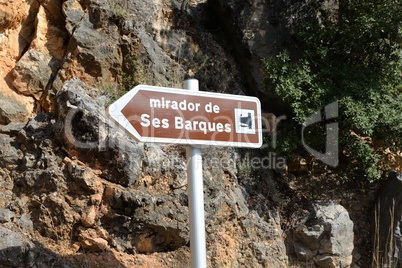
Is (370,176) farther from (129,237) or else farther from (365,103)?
(129,237)

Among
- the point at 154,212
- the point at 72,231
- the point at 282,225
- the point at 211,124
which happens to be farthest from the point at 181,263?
the point at 211,124

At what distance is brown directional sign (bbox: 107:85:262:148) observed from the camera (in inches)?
135

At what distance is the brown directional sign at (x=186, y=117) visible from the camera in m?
3.42

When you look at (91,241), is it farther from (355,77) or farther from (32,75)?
(355,77)

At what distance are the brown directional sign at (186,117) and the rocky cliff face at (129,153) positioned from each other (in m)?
2.46

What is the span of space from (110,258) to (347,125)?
460 centimetres

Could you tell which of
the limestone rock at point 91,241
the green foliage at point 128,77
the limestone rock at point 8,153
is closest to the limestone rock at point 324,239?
the limestone rock at point 91,241

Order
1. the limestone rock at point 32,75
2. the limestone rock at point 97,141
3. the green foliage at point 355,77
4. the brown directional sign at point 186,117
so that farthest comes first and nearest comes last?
the green foliage at point 355,77 < the limestone rock at point 32,75 < the limestone rock at point 97,141 < the brown directional sign at point 186,117

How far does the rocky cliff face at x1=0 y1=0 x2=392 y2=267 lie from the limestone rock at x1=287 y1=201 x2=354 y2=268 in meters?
0.02

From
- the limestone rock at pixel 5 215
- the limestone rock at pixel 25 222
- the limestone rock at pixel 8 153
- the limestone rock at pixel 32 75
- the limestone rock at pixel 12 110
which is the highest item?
the limestone rock at pixel 32 75

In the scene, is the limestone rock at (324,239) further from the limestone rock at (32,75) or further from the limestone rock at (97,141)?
the limestone rock at (32,75)

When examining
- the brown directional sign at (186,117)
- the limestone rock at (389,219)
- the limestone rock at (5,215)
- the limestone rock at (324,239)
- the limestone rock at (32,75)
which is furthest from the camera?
the limestone rock at (32,75)

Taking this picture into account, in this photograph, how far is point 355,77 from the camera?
796 centimetres

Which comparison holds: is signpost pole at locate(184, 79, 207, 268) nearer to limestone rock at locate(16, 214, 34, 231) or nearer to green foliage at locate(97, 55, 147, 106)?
limestone rock at locate(16, 214, 34, 231)
